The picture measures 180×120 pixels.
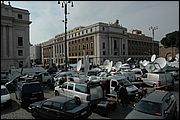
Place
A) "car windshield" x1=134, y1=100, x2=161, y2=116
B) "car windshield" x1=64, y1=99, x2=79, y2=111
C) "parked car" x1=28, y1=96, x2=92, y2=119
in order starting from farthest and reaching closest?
"car windshield" x1=64, y1=99, x2=79, y2=111 → "parked car" x1=28, y1=96, x2=92, y2=119 → "car windshield" x1=134, y1=100, x2=161, y2=116

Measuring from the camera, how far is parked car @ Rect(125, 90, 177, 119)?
28.3ft

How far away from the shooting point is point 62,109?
10.2m

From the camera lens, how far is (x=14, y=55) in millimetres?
55312

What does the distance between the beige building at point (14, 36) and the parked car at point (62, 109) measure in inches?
1705

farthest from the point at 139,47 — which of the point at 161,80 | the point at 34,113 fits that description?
the point at 34,113

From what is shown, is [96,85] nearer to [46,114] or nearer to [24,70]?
[46,114]

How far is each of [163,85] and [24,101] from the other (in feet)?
41.0

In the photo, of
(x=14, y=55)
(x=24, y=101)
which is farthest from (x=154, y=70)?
(x=14, y=55)

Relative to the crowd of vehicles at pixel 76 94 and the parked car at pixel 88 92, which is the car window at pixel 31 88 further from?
the parked car at pixel 88 92

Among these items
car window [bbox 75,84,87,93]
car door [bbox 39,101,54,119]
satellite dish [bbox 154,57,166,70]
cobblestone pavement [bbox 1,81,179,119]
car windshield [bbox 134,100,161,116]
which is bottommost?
cobblestone pavement [bbox 1,81,179,119]

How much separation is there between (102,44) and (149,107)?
253ft

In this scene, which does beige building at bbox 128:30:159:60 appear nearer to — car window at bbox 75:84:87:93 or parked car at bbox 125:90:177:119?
car window at bbox 75:84:87:93

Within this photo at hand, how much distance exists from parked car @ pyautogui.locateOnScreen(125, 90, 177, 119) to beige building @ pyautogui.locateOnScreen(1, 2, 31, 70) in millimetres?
46502

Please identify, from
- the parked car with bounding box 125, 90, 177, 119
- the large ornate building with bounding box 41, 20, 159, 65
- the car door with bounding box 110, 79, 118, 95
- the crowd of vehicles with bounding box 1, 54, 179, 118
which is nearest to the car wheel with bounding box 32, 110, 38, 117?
the crowd of vehicles with bounding box 1, 54, 179, 118
